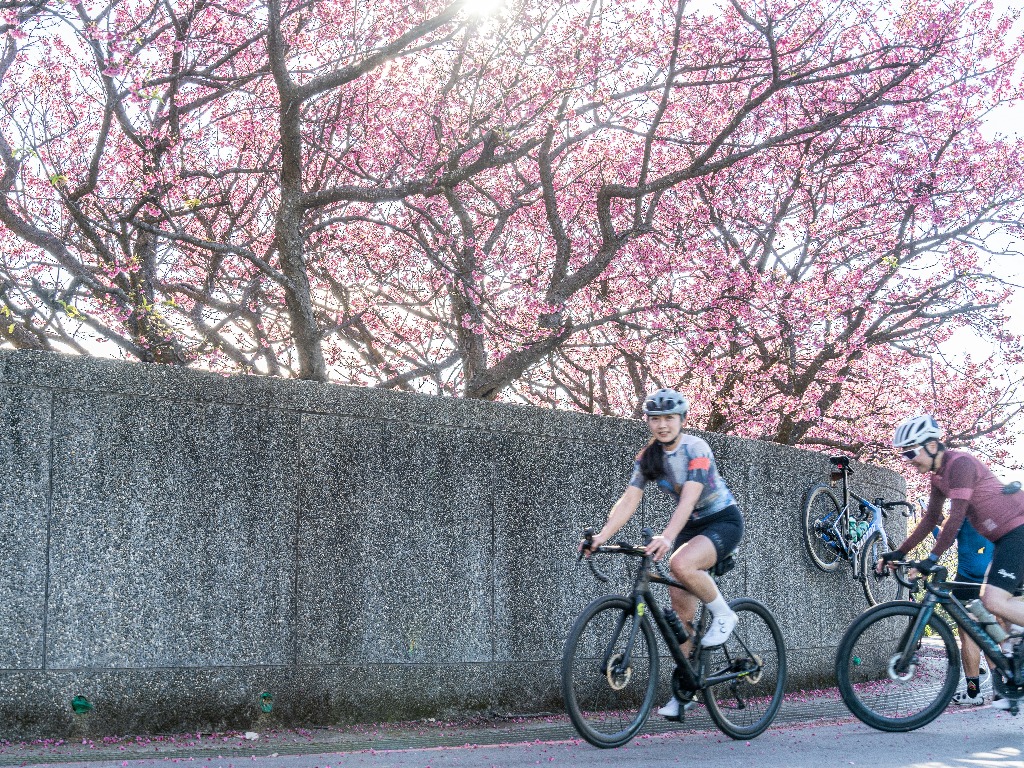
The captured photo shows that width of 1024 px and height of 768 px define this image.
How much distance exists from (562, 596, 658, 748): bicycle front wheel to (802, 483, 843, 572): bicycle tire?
4.34 m

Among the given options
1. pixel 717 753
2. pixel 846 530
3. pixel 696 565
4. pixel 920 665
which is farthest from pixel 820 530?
pixel 717 753

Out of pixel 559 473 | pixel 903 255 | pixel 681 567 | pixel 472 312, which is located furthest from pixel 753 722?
pixel 903 255

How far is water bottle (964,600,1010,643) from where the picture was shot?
23.9 ft

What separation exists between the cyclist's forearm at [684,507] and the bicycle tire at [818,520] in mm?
4285

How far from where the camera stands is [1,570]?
5809 mm

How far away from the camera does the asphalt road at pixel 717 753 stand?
574 cm

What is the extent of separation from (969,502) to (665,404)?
235 centimetres

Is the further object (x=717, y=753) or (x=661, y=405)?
(x=661, y=405)

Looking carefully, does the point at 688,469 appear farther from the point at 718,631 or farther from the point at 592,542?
the point at 718,631

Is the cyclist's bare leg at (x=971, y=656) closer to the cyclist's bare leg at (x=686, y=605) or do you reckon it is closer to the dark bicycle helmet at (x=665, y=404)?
the cyclist's bare leg at (x=686, y=605)

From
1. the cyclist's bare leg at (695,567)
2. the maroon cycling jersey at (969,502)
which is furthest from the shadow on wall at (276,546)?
the maroon cycling jersey at (969,502)

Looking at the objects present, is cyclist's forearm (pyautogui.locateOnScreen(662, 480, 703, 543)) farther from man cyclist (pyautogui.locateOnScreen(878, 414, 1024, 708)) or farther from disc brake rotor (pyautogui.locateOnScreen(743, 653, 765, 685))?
man cyclist (pyautogui.locateOnScreen(878, 414, 1024, 708))

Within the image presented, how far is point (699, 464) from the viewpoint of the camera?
6.61m

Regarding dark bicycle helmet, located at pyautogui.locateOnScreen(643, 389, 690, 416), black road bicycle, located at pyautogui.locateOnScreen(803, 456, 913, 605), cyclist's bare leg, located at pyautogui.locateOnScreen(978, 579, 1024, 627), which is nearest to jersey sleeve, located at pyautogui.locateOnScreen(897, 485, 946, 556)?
cyclist's bare leg, located at pyautogui.locateOnScreen(978, 579, 1024, 627)
